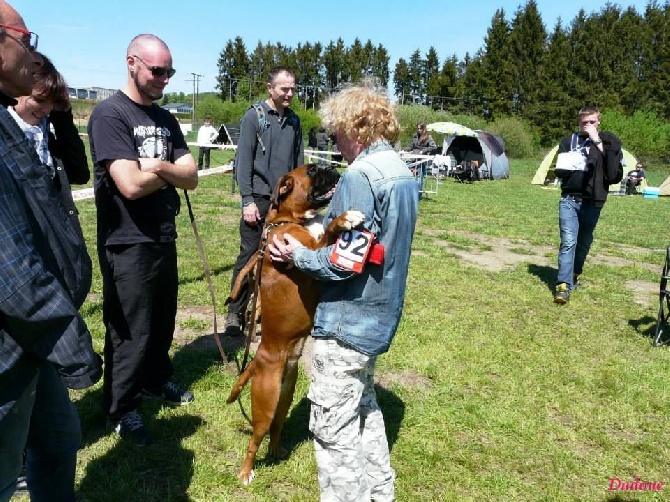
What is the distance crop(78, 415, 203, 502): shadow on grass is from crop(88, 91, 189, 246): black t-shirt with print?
4.01 feet

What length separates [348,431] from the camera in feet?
7.79

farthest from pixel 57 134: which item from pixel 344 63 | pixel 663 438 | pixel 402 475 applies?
pixel 344 63

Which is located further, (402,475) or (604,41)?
(604,41)

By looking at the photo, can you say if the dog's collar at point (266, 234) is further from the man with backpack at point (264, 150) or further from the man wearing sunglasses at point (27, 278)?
the man with backpack at point (264, 150)

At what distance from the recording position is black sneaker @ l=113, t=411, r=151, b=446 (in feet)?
10.5

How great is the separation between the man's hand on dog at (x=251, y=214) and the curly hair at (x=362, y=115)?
2.16 m

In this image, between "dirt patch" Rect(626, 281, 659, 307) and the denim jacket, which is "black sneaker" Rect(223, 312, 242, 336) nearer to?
the denim jacket

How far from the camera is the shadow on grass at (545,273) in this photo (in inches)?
291

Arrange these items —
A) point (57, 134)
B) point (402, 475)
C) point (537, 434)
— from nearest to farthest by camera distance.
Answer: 1. point (57, 134)
2. point (402, 475)
3. point (537, 434)

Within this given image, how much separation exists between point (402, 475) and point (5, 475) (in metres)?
2.12

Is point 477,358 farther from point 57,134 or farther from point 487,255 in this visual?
point 487,255

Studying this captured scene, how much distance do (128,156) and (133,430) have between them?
163cm

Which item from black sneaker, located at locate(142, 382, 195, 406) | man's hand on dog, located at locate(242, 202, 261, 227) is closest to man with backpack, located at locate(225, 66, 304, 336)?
man's hand on dog, located at locate(242, 202, 261, 227)

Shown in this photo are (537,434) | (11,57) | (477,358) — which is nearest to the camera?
(11,57)
